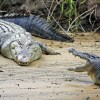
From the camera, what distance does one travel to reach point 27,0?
10.1m

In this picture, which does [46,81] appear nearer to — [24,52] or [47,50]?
[24,52]

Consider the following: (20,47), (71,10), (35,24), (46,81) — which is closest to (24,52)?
(20,47)

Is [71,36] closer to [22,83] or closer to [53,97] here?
[22,83]

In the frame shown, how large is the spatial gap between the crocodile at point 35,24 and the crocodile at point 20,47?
938 mm

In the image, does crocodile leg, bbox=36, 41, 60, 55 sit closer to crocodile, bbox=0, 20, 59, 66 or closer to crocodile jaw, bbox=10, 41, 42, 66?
crocodile, bbox=0, 20, 59, 66

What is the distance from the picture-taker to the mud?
463 centimetres

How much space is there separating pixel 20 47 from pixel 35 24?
2.15 m

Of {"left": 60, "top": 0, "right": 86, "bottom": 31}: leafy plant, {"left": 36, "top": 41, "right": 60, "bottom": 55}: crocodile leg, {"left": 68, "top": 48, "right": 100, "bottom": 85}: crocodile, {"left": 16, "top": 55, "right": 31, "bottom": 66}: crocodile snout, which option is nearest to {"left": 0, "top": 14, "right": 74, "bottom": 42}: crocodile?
{"left": 60, "top": 0, "right": 86, "bottom": 31}: leafy plant

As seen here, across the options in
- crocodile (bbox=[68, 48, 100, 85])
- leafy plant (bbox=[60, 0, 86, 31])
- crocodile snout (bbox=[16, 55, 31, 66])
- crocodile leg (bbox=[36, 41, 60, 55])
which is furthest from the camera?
leafy plant (bbox=[60, 0, 86, 31])

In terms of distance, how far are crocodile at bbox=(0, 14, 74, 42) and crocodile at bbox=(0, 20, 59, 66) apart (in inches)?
36.9

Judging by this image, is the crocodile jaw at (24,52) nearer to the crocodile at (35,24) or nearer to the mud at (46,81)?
the mud at (46,81)

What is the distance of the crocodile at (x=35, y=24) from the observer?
29.5ft

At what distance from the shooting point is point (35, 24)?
9.37 m

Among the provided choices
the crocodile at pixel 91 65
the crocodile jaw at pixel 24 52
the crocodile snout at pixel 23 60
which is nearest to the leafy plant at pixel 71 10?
the crocodile jaw at pixel 24 52
